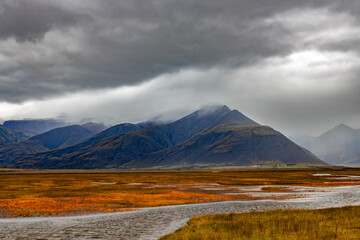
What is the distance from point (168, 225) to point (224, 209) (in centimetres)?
1247

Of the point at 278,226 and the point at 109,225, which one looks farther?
the point at 109,225

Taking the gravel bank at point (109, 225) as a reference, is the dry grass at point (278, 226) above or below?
above

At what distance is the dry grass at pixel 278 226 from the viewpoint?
22.9m

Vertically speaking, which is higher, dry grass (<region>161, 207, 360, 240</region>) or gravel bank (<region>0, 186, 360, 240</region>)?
dry grass (<region>161, 207, 360, 240</region>)

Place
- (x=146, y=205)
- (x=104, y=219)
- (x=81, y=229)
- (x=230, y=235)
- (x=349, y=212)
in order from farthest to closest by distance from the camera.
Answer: (x=146, y=205) < (x=104, y=219) < (x=349, y=212) < (x=81, y=229) < (x=230, y=235)

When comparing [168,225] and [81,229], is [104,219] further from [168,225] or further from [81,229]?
[168,225]

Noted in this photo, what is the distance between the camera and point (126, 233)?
89.4 feet

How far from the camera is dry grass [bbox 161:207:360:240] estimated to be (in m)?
22.9

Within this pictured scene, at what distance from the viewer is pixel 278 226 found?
2634cm

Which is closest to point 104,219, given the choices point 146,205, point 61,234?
point 61,234

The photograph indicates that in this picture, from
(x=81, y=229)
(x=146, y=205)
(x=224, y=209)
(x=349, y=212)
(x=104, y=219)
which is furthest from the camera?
(x=146, y=205)

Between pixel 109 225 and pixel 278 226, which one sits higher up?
pixel 278 226

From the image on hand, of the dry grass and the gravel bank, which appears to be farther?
the gravel bank

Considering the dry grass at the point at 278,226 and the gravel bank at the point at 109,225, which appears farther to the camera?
the gravel bank at the point at 109,225
